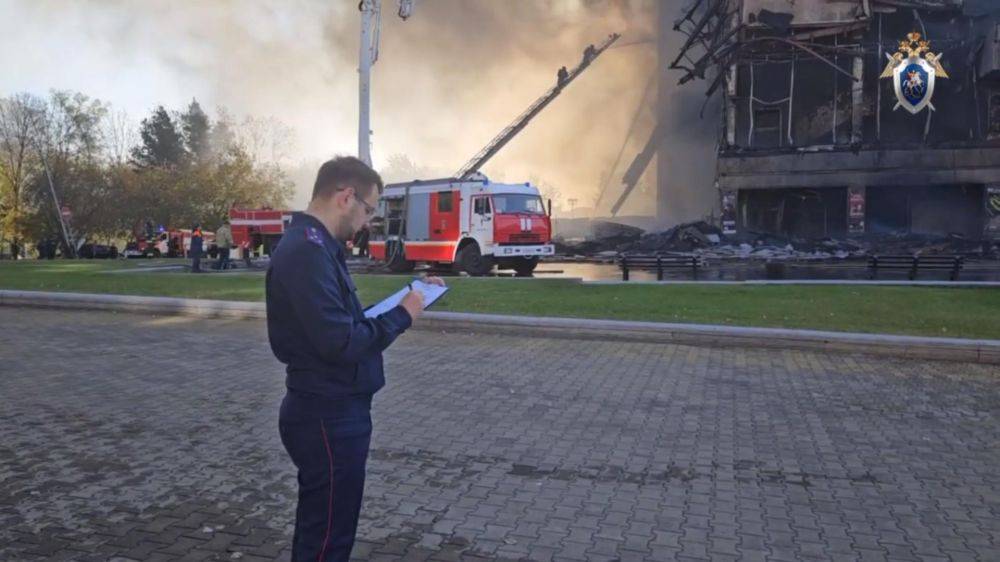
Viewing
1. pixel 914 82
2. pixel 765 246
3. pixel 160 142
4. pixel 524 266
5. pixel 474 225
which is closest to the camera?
pixel 474 225

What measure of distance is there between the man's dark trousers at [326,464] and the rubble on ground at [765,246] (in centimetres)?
2410

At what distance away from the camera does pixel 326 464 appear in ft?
7.43

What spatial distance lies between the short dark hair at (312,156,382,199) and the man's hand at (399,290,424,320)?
363 millimetres

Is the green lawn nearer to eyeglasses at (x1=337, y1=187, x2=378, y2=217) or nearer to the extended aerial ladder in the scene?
eyeglasses at (x1=337, y1=187, x2=378, y2=217)

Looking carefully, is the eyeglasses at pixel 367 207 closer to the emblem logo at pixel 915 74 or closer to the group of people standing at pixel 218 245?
the group of people standing at pixel 218 245

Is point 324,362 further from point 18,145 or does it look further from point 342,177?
point 18,145

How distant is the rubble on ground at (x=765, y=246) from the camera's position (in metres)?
26.2

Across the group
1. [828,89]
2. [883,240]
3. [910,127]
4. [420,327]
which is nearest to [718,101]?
[828,89]

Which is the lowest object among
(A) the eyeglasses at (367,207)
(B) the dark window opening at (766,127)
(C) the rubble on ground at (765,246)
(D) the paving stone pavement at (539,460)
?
(D) the paving stone pavement at (539,460)

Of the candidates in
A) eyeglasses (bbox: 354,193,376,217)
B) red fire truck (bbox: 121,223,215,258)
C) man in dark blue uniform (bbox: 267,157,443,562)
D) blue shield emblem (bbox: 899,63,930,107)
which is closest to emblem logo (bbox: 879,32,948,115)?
blue shield emblem (bbox: 899,63,930,107)

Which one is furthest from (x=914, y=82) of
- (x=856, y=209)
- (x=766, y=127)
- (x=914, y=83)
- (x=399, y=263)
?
(x=399, y=263)

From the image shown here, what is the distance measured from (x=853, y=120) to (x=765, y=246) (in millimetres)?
9249

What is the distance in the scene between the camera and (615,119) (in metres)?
44.7

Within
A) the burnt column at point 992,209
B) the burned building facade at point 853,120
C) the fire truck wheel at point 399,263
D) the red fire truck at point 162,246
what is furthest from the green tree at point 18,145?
the burnt column at point 992,209
